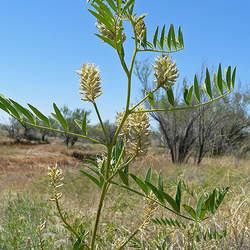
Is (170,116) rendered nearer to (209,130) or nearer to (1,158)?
(209,130)

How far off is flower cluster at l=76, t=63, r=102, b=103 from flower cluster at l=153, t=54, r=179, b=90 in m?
0.14

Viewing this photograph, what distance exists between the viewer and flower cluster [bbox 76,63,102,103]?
0.58 metres

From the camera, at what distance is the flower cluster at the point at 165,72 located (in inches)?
21.5

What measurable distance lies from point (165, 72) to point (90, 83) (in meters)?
0.18

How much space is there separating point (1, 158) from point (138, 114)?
50.3ft

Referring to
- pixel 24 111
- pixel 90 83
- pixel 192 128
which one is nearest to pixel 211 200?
pixel 90 83

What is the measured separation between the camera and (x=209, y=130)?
10.4 m

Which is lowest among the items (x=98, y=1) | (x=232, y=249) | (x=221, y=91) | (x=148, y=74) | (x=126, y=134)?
(x=232, y=249)

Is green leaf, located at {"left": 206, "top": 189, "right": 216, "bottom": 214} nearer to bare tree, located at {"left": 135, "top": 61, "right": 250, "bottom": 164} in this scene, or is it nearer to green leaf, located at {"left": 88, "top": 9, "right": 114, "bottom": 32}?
green leaf, located at {"left": 88, "top": 9, "right": 114, "bottom": 32}

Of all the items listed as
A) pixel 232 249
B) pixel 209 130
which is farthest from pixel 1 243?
pixel 209 130

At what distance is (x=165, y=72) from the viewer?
1.79ft

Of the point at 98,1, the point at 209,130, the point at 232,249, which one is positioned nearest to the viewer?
the point at 98,1

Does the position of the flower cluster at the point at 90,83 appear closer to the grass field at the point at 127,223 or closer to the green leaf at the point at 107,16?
the green leaf at the point at 107,16

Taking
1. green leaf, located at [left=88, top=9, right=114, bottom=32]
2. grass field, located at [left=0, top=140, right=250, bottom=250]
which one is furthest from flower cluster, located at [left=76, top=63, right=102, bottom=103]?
grass field, located at [left=0, top=140, right=250, bottom=250]
